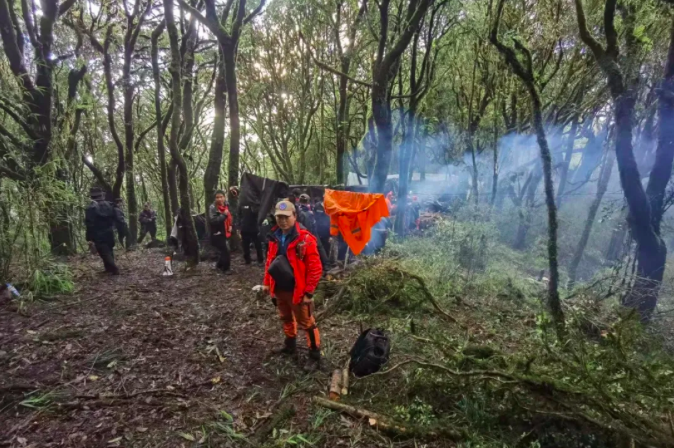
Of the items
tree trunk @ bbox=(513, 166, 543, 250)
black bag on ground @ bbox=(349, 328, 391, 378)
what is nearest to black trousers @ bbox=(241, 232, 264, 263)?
black bag on ground @ bbox=(349, 328, 391, 378)

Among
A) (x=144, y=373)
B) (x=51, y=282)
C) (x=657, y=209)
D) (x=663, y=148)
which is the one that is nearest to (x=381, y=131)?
(x=663, y=148)

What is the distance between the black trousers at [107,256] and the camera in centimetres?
739

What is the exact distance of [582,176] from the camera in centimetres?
2130

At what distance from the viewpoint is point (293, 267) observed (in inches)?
160

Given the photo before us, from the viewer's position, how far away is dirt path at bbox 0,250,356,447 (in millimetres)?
3053

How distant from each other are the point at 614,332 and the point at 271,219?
15.5 ft

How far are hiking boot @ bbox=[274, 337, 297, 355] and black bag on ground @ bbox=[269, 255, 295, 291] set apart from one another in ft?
2.90

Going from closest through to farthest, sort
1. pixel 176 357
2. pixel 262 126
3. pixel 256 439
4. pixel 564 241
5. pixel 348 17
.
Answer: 1. pixel 256 439
2. pixel 176 357
3. pixel 348 17
4. pixel 564 241
5. pixel 262 126

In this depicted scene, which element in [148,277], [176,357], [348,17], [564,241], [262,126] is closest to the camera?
[176,357]

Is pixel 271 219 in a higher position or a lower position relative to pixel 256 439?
higher

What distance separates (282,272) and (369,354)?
1.41 metres

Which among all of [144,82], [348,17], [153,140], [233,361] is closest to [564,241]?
[348,17]

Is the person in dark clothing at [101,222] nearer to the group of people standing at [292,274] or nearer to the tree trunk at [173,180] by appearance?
the tree trunk at [173,180]

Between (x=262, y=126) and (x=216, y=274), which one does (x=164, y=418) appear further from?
(x=262, y=126)
